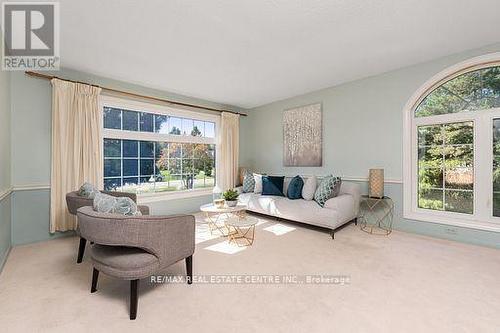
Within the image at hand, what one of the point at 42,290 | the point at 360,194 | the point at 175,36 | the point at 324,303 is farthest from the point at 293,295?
the point at 175,36

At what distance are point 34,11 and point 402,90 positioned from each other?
463cm

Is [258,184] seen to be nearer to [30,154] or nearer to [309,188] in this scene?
[309,188]

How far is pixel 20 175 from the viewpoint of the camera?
9.93 ft

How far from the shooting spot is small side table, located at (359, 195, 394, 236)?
3.62 m

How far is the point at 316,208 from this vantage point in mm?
3498

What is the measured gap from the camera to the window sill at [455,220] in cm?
288

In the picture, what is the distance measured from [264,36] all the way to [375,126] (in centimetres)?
246

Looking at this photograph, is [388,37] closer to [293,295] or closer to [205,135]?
[293,295]

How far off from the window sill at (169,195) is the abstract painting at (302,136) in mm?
1986

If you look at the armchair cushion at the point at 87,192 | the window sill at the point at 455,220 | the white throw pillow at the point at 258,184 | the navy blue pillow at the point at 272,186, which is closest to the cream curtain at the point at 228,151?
the white throw pillow at the point at 258,184

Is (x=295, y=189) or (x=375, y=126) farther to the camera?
(x=295, y=189)

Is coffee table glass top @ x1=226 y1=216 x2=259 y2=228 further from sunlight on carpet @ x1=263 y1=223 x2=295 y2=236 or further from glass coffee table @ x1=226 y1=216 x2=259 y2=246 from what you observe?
sunlight on carpet @ x1=263 y1=223 x2=295 y2=236

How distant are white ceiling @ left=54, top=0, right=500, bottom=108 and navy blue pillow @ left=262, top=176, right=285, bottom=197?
195 centimetres

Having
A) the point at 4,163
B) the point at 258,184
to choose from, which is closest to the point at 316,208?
the point at 258,184
